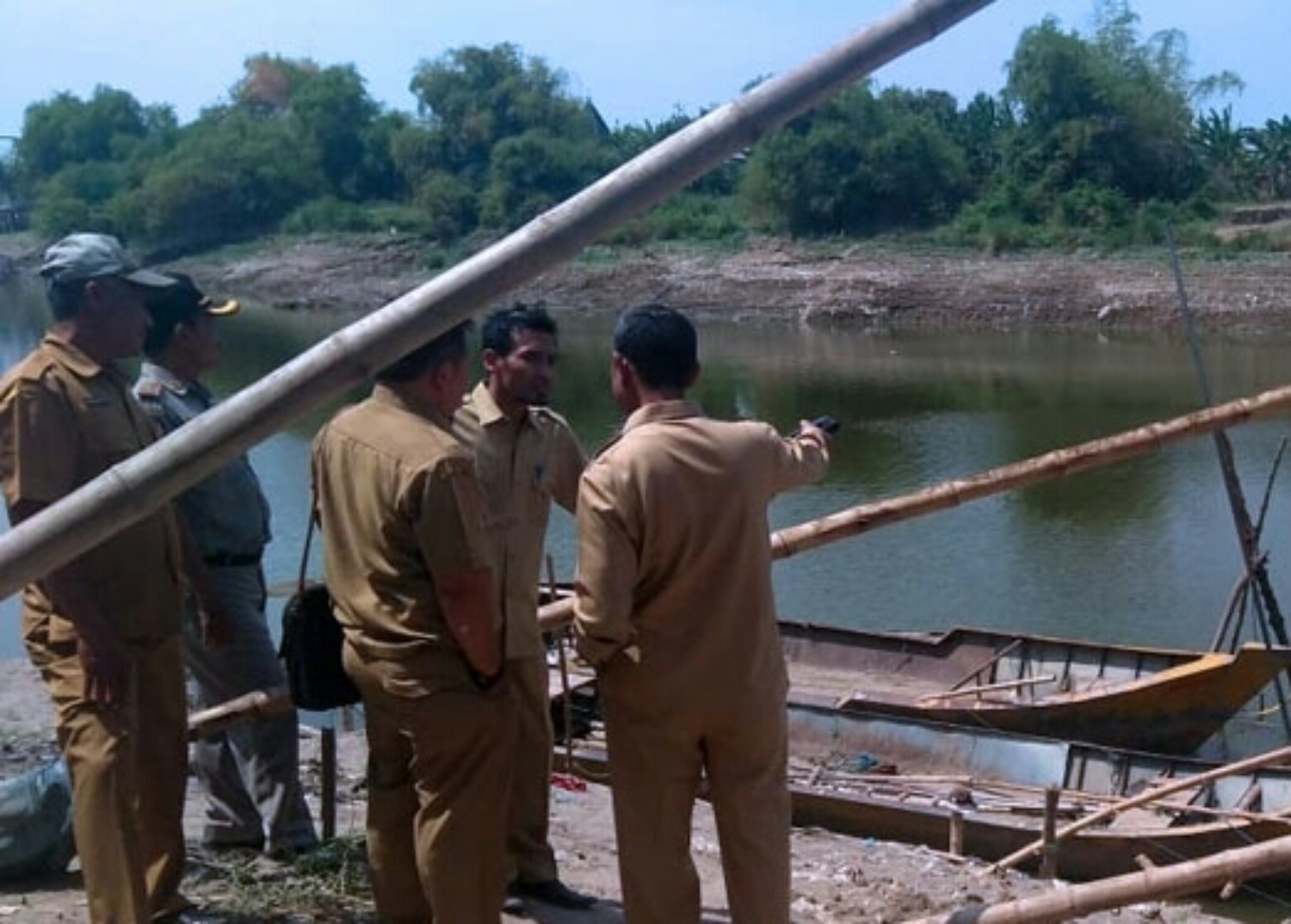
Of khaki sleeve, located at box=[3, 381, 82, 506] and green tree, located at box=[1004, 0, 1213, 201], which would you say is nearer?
khaki sleeve, located at box=[3, 381, 82, 506]

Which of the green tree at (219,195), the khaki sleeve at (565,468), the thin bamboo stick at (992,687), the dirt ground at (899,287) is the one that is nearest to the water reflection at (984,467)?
the dirt ground at (899,287)

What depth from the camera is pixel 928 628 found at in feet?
52.6

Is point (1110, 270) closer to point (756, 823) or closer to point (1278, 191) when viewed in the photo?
point (1278, 191)

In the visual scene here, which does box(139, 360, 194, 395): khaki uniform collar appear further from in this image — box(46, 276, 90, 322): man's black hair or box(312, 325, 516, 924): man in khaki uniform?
box(312, 325, 516, 924): man in khaki uniform

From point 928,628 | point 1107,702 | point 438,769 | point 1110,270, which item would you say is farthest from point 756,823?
point 1110,270

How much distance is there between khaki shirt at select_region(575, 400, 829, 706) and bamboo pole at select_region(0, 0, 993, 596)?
4.98ft

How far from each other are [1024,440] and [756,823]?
22517 mm

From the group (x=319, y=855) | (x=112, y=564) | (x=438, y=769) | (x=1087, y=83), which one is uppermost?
(x=1087, y=83)

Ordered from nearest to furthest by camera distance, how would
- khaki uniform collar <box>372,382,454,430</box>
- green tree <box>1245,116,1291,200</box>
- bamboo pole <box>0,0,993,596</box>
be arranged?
bamboo pole <box>0,0,993,596</box>
khaki uniform collar <box>372,382,454,430</box>
green tree <box>1245,116,1291,200</box>

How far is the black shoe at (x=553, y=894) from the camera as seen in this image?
505 cm

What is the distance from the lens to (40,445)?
4.18 meters

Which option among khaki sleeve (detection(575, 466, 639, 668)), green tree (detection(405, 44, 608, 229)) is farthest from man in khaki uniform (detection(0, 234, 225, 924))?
green tree (detection(405, 44, 608, 229))

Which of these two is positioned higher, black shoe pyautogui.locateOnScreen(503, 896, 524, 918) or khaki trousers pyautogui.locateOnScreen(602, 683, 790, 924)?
khaki trousers pyautogui.locateOnScreen(602, 683, 790, 924)

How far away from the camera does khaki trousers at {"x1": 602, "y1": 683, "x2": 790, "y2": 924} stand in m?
4.11
